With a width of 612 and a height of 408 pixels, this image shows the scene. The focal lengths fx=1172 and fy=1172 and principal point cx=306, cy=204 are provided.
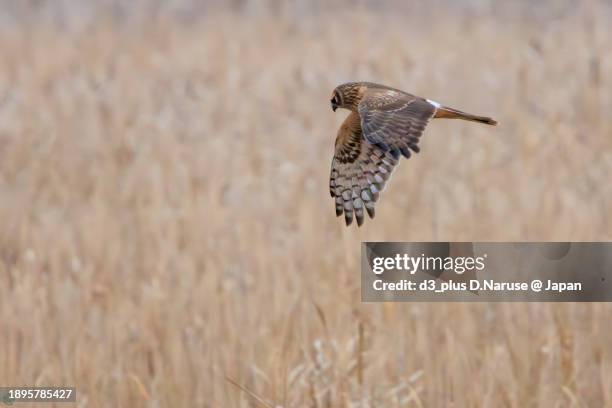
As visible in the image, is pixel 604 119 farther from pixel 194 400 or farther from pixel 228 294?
pixel 194 400

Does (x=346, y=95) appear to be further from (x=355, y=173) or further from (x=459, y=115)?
(x=459, y=115)

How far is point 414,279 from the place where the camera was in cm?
371

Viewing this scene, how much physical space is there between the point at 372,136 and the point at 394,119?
0.07 metres

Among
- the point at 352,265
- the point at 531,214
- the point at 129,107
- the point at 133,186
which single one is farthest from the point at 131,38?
the point at 352,265

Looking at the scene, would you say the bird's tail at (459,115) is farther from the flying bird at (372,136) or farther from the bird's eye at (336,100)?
the bird's eye at (336,100)

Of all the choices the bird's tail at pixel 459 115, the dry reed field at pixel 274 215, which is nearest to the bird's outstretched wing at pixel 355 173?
the bird's tail at pixel 459 115

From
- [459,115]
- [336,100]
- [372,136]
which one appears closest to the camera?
[372,136]

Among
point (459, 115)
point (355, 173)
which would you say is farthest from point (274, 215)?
point (459, 115)

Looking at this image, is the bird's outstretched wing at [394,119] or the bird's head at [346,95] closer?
the bird's outstretched wing at [394,119]

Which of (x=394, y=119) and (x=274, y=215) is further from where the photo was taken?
(x=274, y=215)

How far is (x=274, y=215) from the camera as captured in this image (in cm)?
495

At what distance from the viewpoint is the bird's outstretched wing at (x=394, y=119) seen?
67.2 inches

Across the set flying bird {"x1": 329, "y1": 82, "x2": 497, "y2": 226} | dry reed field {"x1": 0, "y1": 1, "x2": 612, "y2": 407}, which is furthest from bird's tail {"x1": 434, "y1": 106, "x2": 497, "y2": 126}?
dry reed field {"x1": 0, "y1": 1, "x2": 612, "y2": 407}

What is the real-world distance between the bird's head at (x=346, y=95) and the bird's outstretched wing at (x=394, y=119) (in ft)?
0.27
